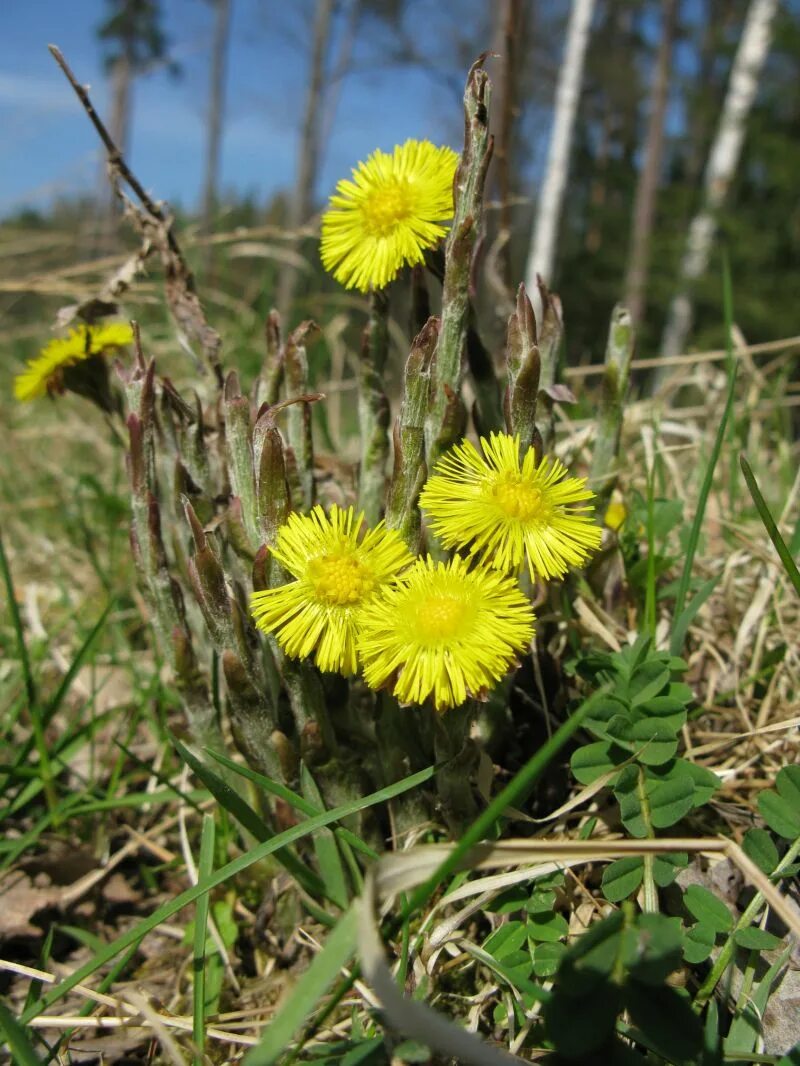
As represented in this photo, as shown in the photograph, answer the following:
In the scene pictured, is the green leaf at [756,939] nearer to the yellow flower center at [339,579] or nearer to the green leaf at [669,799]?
the green leaf at [669,799]

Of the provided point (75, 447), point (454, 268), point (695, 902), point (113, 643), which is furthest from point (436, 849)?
point (75, 447)

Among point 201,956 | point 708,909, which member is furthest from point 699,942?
point 201,956

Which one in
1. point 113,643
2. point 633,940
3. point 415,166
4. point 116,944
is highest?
point 415,166

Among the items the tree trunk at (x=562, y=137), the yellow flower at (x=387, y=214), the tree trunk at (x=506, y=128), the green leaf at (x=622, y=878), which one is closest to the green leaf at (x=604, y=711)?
the green leaf at (x=622, y=878)

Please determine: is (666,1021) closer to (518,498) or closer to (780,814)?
(780,814)

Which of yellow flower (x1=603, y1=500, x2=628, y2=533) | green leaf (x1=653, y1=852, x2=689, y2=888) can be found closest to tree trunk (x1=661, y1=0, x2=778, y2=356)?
yellow flower (x1=603, y1=500, x2=628, y2=533)

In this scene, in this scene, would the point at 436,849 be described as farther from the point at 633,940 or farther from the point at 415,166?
the point at 415,166
